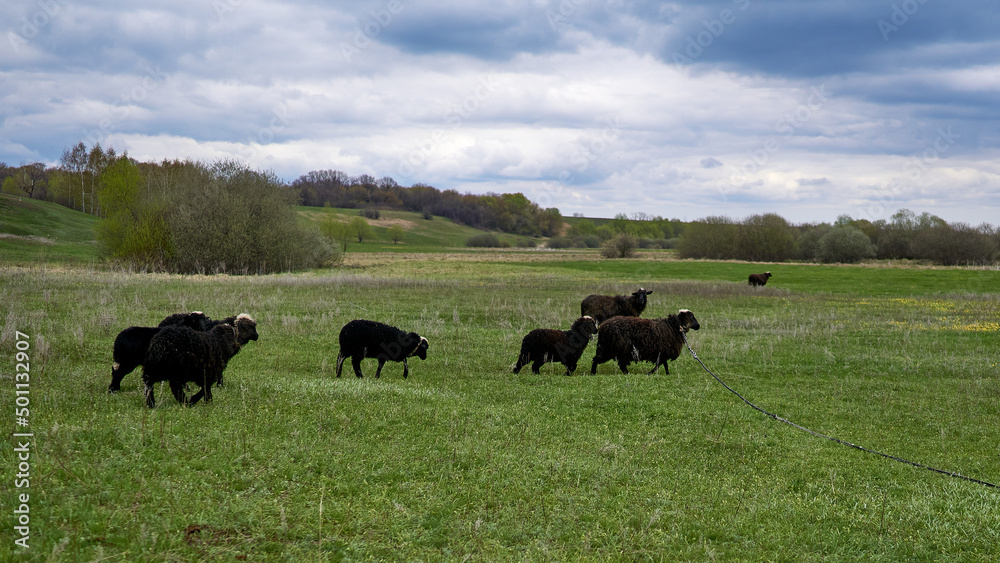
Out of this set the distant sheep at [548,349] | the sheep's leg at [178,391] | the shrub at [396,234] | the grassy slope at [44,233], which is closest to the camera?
the sheep's leg at [178,391]

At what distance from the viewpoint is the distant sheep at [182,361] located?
887cm

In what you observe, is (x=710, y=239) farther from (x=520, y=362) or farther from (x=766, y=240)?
(x=520, y=362)

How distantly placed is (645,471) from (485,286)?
35.7 m

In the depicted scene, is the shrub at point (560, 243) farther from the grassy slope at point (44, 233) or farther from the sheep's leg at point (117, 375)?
the sheep's leg at point (117, 375)

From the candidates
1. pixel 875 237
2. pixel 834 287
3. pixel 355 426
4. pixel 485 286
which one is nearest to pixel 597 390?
pixel 355 426

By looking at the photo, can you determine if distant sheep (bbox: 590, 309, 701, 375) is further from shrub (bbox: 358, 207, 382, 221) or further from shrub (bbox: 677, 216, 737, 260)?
shrub (bbox: 358, 207, 382, 221)

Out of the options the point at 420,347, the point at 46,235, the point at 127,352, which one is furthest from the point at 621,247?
the point at 127,352

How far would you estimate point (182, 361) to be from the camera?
29.7 feet

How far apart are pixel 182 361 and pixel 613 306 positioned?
16.5 metres

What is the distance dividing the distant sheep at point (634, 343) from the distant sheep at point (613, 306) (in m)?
6.90

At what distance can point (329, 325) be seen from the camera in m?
21.0

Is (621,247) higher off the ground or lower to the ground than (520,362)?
higher

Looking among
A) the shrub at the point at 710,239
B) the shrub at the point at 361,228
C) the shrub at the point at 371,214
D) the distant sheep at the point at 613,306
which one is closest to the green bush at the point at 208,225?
the distant sheep at the point at 613,306

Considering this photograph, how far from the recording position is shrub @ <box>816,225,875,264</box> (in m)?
96.7
